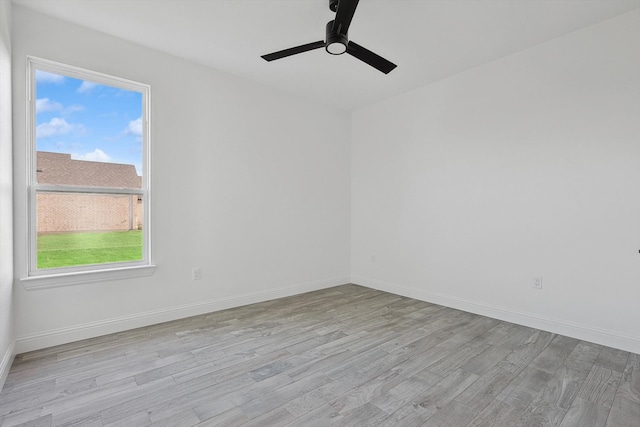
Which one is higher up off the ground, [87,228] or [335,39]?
[335,39]

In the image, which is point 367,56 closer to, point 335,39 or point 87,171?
point 335,39

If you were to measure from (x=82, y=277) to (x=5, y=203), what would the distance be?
2.73 ft

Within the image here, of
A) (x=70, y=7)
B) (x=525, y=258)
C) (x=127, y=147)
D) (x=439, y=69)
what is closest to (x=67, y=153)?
(x=127, y=147)

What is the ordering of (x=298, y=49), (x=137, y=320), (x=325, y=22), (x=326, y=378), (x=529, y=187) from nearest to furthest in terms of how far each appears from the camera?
(x=326, y=378)
(x=298, y=49)
(x=325, y=22)
(x=137, y=320)
(x=529, y=187)

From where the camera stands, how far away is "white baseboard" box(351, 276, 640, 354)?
260 cm

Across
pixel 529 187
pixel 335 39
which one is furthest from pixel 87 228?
pixel 529 187

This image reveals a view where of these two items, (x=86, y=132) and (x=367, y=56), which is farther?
(x=86, y=132)

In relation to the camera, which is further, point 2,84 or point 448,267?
point 448,267

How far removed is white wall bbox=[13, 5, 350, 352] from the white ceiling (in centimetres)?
27

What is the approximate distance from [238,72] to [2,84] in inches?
80.7

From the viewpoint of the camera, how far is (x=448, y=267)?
12.4 feet

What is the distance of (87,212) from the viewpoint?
287 cm

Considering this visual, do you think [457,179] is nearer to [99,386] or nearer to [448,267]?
[448,267]

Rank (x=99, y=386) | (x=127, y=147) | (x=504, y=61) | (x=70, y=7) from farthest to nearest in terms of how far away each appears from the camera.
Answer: (x=504, y=61) < (x=127, y=147) < (x=70, y=7) < (x=99, y=386)
